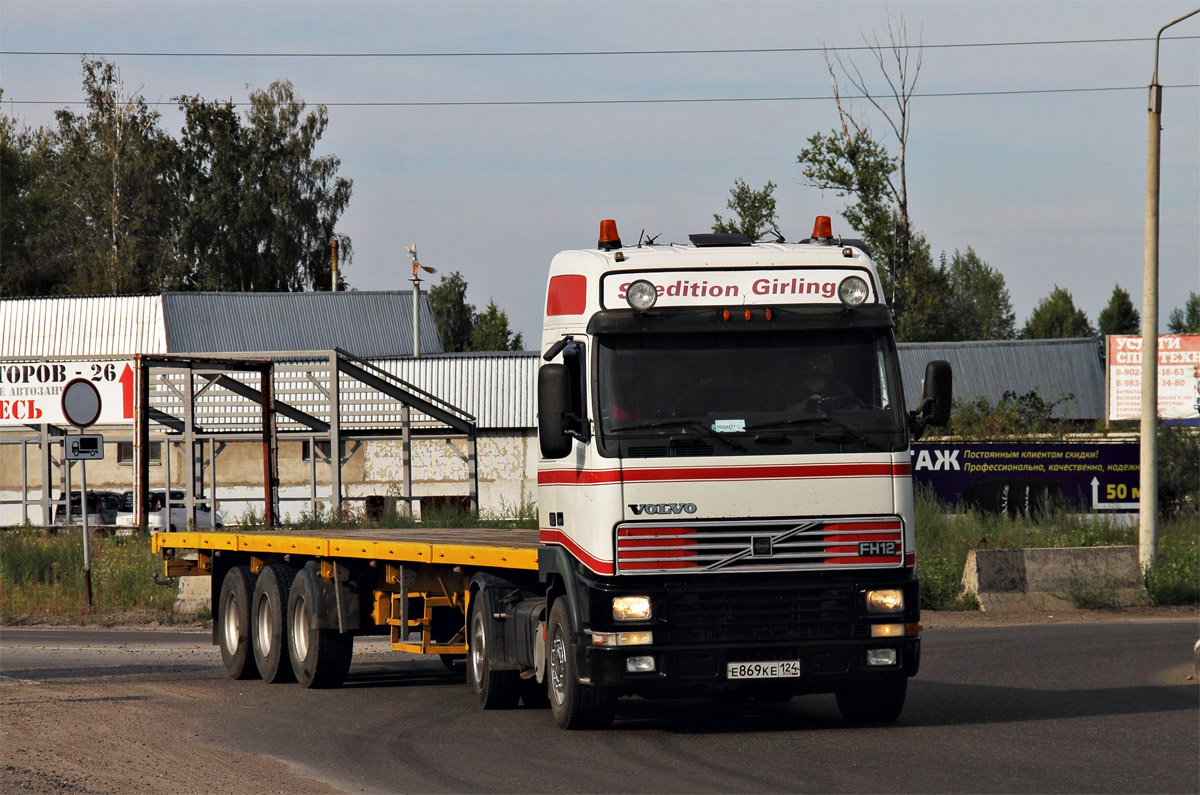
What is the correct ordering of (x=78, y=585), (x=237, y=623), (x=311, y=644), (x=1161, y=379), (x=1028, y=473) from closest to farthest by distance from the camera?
(x=311, y=644), (x=237, y=623), (x=78, y=585), (x=1028, y=473), (x=1161, y=379)

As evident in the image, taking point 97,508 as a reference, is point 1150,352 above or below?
above

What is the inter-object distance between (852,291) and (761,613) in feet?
7.52

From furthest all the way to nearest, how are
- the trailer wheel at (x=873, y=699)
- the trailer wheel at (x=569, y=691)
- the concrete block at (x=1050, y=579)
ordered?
the concrete block at (x=1050, y=579) < the trailer wheel at (x=873, y=699) < the trailer wheel at (x=569, y=691)

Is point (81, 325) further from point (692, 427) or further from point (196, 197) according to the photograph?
point (692, 427)

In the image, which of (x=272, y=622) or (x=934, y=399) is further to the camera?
(x=272, y=622)

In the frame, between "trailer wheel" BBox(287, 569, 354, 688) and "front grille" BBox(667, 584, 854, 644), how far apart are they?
5057 mm

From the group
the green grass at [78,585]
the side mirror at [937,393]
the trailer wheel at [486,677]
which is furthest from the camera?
the green grass at [78,585]

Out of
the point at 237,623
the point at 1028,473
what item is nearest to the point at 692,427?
the point at 237,623

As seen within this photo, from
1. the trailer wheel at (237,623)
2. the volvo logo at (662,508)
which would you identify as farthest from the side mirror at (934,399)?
the trailer wheel at (237,623)

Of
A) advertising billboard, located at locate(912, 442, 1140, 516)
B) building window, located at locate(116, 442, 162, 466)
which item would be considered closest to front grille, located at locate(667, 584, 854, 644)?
advertising billboard, located at locate(912, 442, 1140, 516)

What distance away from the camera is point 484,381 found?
54.8m

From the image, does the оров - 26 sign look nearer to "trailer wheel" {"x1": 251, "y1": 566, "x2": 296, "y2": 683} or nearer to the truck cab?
"trailer wheel" {"x1": 251, "y1": 566, "x2": 296, "y2": 683}

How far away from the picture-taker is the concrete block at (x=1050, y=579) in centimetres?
2181

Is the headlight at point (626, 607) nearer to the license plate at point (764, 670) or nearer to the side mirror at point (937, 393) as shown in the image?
the license plate at point (764, 670)
